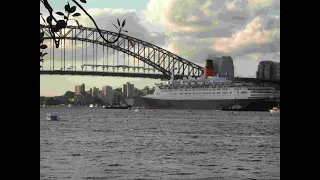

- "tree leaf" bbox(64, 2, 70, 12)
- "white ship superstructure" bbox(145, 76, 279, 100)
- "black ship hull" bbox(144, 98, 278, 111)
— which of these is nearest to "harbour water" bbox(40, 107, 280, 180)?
"tree leaf" bbox(64, 2, 70, 12)

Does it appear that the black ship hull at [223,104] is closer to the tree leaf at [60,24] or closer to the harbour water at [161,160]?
the harbour water at [161,160]

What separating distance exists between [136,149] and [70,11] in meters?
34.9

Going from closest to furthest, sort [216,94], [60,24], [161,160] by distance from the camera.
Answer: [60,24] < [161,160] < [216,94]

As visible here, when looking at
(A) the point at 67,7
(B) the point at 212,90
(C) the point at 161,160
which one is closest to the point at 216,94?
(B) the point at 212,90

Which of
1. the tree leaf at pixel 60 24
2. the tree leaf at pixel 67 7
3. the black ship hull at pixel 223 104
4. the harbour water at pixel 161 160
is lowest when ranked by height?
the harbour water at pixel 161 160

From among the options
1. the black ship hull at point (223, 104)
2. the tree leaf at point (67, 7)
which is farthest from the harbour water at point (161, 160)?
the black ship hull at point (223, 104)

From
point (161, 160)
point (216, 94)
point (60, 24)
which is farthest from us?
point (216, 94)

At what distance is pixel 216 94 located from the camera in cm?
11862

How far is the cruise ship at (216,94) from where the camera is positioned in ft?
382

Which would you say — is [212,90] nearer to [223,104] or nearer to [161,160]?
[223,104]
